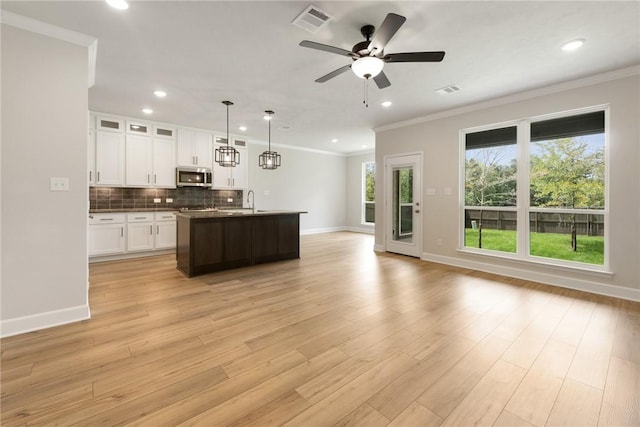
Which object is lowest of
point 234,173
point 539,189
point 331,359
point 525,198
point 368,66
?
point 331,359

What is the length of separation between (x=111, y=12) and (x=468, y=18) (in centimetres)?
315

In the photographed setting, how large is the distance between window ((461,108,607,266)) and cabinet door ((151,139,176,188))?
231 inches

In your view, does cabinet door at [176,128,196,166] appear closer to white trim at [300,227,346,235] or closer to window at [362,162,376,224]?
white trim at [300,227,346,235]

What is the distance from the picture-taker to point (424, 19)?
2.49m

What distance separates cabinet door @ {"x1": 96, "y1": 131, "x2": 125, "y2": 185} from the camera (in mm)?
5125

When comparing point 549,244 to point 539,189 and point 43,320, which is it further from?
point 43,320

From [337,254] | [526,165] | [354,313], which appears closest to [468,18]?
[526,165]

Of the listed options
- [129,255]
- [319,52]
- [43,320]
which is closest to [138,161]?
[129,255]

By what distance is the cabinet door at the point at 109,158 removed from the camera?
512 cm

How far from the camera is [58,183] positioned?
262 centimetres

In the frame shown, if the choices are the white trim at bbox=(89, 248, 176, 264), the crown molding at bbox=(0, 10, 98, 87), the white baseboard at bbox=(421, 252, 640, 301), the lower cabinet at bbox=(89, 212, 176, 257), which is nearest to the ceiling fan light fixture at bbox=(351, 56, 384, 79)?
the crown molding at bbox=(0, 10, 98, 87)

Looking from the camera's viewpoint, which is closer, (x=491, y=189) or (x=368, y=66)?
(x=368, y=66)

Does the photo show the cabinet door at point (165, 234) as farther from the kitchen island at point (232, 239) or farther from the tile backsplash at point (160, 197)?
the kitchen island at point (232, 239)

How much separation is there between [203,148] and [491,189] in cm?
592
